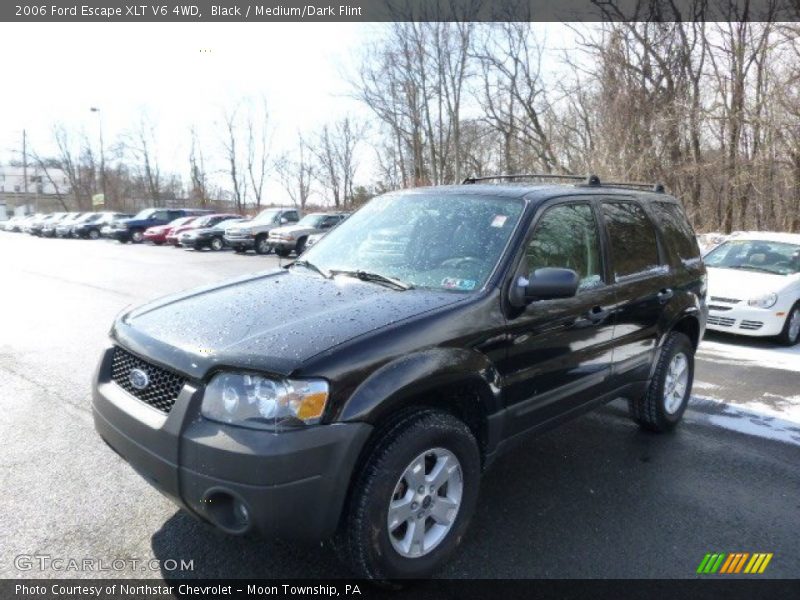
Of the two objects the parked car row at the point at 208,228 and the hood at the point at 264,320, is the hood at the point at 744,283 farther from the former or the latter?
the parked car row at the point at 208,228

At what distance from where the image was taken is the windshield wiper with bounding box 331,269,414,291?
3054 mm

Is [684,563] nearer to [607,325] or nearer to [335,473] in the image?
[607,325]

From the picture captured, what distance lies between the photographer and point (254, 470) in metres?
2.14

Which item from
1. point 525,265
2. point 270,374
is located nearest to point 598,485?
point 525,265

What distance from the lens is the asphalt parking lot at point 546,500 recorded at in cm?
277

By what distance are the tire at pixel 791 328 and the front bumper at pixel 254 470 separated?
24.7 ft

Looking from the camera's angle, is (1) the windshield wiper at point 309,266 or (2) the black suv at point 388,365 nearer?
(2) the black suv at point 388,365

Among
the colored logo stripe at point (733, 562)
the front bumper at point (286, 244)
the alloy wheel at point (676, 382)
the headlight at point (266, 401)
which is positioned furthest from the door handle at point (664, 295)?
the front bumper at point (286, 244)

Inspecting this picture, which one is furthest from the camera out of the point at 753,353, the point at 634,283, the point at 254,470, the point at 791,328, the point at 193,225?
the point at 193,225

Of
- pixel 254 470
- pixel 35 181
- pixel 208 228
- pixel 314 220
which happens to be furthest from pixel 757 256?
pixel 35 181

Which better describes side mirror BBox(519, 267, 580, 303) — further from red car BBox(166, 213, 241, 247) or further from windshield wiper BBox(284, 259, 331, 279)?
red car BBox(166, 213, 241, 247)

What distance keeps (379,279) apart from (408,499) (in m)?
1.21

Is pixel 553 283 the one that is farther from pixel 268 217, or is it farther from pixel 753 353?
pixel 268 217

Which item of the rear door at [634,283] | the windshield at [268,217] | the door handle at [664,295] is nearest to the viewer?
the rear door at [634,283]
